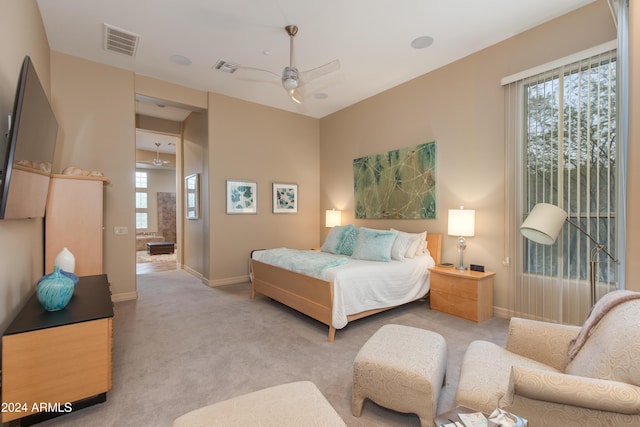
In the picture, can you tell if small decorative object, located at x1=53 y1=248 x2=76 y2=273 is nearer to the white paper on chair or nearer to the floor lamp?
the white paper on chair

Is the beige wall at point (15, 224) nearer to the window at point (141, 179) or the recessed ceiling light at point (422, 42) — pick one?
the recessed ceiling light at point (422, 42)

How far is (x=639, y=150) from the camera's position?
1768 mm

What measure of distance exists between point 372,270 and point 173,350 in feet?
7.13

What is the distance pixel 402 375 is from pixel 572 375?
0.79 meters

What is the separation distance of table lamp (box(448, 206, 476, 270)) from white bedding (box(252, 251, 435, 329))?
0.47m

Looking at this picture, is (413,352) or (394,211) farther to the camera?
(394,211)

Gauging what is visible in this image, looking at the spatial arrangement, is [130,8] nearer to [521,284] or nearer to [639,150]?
[639,150]

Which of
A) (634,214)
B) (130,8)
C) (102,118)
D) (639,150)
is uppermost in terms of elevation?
(130,8)

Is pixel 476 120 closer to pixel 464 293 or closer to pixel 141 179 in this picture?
pixel 464 293

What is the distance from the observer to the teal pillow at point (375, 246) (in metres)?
3.89

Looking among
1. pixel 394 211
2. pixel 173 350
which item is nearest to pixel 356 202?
pixel 394 211

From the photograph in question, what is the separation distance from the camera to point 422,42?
361cm

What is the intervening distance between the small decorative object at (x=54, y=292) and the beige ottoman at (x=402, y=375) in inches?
80.2

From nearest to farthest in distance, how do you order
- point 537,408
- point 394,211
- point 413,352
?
point 537,408
point 413,352
point 394,211
